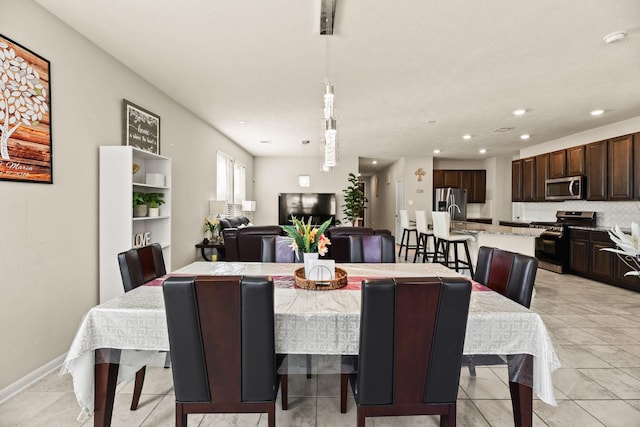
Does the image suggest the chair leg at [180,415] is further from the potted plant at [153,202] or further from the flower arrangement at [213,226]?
the flower arrangement at [213,226]

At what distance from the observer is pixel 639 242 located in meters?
1.08

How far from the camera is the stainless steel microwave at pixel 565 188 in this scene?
221 inches

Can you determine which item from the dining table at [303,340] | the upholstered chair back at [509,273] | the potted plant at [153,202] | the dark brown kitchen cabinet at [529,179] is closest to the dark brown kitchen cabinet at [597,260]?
the dark brown kitchen cabinet at [529,179]

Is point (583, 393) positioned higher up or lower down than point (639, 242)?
lower down

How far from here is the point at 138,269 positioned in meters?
1.94

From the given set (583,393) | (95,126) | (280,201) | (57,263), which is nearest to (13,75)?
(95,126)

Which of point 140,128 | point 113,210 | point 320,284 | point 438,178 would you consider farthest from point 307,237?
point 438,178

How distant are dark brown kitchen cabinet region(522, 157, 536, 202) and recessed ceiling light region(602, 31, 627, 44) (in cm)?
466

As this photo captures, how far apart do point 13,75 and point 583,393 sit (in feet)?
13.9

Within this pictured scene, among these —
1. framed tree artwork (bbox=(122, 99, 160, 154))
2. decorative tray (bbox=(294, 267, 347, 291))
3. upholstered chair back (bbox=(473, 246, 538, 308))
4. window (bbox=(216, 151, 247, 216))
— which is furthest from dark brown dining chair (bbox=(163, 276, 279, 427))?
window (bbox=(216, 151, 247, 216))

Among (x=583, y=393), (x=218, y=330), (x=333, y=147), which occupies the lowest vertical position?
(x=583, y=393)

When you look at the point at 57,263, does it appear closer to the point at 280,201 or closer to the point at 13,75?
the point at 13,75

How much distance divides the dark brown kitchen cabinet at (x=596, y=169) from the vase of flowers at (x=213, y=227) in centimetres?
626

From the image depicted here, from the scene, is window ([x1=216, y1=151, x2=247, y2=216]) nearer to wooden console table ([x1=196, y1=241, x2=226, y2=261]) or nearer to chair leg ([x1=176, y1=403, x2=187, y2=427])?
wooden console table ([x1=196, y1=241, x2=226, y2=261])
